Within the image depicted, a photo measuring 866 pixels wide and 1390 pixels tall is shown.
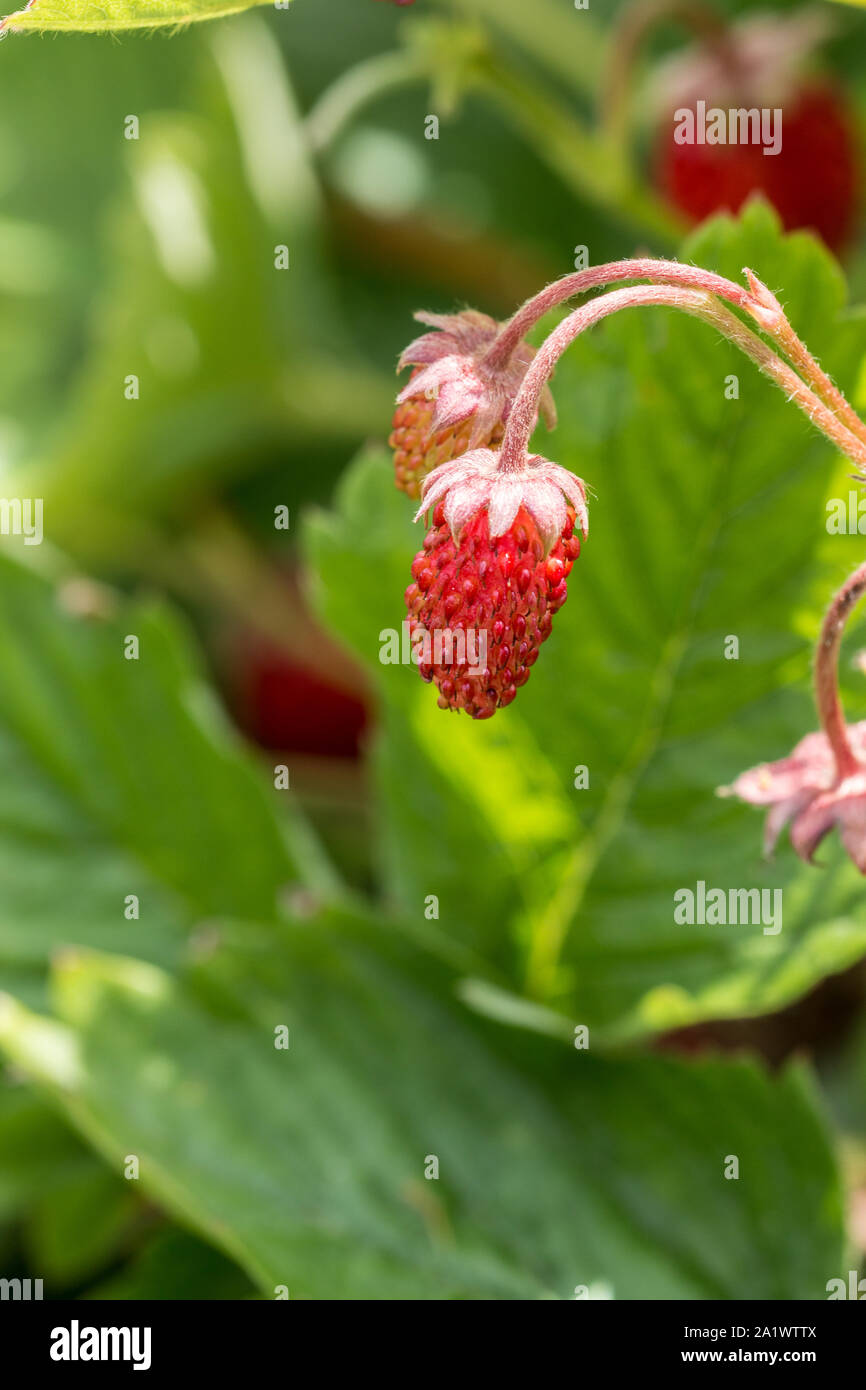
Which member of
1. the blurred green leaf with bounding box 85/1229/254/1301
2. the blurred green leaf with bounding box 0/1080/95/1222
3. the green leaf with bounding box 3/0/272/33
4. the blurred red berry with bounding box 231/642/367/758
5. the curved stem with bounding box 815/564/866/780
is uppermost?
the blurred red berry with bounding box 231/642/367/758

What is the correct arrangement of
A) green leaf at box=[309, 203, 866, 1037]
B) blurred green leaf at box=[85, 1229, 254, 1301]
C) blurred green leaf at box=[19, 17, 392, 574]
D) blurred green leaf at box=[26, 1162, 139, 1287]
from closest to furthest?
green leaf at box=[309, 203, 866, 1037] → blurred green leaf at box=[85, 1229, 254, 1301] → blurred green leaf at box=[26, 1162, 139, 1287] → blurred green leaf at box=[19, 17, 392, 574]

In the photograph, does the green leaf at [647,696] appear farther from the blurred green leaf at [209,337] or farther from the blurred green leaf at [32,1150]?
the blurred green leaf at [209,337]

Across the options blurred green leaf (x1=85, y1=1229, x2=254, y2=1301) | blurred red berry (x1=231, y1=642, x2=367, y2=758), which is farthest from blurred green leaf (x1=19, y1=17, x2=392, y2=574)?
blurred green leaf (x1=85, y1=1229, x2=254, y2=1301)

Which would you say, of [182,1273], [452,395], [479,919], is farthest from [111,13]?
[182,1273]

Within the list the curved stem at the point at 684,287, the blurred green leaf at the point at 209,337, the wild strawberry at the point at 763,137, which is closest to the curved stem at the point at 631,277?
the curved stem at the point at 684,287

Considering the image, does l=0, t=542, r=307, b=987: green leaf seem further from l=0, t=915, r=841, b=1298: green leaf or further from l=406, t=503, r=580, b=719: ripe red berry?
l=406, t=503, r=580, b=719: ripe red berry

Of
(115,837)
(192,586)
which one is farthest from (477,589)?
(192,586)
